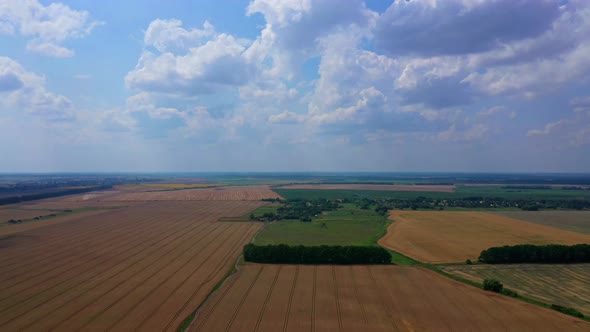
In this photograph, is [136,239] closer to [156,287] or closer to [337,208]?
[156,287]

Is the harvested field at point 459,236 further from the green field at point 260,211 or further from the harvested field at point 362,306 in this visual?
the green field at point 260,211

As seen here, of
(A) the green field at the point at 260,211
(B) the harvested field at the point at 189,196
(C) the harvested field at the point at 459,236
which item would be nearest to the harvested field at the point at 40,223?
(A) the green field at the point at 260,211

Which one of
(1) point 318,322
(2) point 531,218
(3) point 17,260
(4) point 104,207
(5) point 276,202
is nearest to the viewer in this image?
(1) point 318,322

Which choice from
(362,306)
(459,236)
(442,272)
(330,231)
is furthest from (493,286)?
(330,231)

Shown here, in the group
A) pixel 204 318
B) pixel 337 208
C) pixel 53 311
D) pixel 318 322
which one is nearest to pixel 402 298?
pixel 318 322

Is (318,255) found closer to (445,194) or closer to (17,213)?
(17,213)

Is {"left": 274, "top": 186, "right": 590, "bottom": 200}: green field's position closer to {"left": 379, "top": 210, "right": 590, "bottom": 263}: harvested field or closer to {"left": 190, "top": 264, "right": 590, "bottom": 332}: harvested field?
{"left": 379, "top": 210, "right": 590, "bottom": 263}: harvested field
